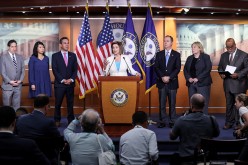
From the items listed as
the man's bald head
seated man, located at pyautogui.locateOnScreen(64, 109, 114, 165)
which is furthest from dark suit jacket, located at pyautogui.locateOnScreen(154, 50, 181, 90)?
seated man, located at pyautogui.locateOnScreen(64, 109, 114, 165)

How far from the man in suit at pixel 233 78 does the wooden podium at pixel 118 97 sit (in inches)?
84.3

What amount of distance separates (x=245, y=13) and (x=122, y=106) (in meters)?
4.73

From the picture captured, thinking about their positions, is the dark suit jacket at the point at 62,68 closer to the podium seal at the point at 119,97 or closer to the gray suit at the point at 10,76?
the gray suit at the point at 10,76

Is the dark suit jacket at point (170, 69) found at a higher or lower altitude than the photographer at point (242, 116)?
higher

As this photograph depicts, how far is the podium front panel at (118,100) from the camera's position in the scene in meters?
7.39

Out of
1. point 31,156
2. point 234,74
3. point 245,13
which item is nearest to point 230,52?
point 234,74

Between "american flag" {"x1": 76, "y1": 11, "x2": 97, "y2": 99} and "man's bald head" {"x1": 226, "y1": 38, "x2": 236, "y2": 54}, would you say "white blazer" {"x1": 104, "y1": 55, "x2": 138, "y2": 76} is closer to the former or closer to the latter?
"american flag" {"x1": 76, "y1": 11, "x2": 97, "y2": 99}

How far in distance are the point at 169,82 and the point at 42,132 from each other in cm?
414

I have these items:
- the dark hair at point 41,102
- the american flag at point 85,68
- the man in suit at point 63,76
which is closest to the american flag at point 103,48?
the american flag at point 85,68

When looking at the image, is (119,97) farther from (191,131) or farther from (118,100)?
(191,131)

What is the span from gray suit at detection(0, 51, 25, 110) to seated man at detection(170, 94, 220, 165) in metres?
4.51

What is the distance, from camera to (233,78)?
28.4 ft

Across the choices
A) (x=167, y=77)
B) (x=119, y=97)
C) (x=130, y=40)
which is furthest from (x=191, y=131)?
(x=130, y=40)

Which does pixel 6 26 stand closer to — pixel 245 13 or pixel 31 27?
pixel 31 27
